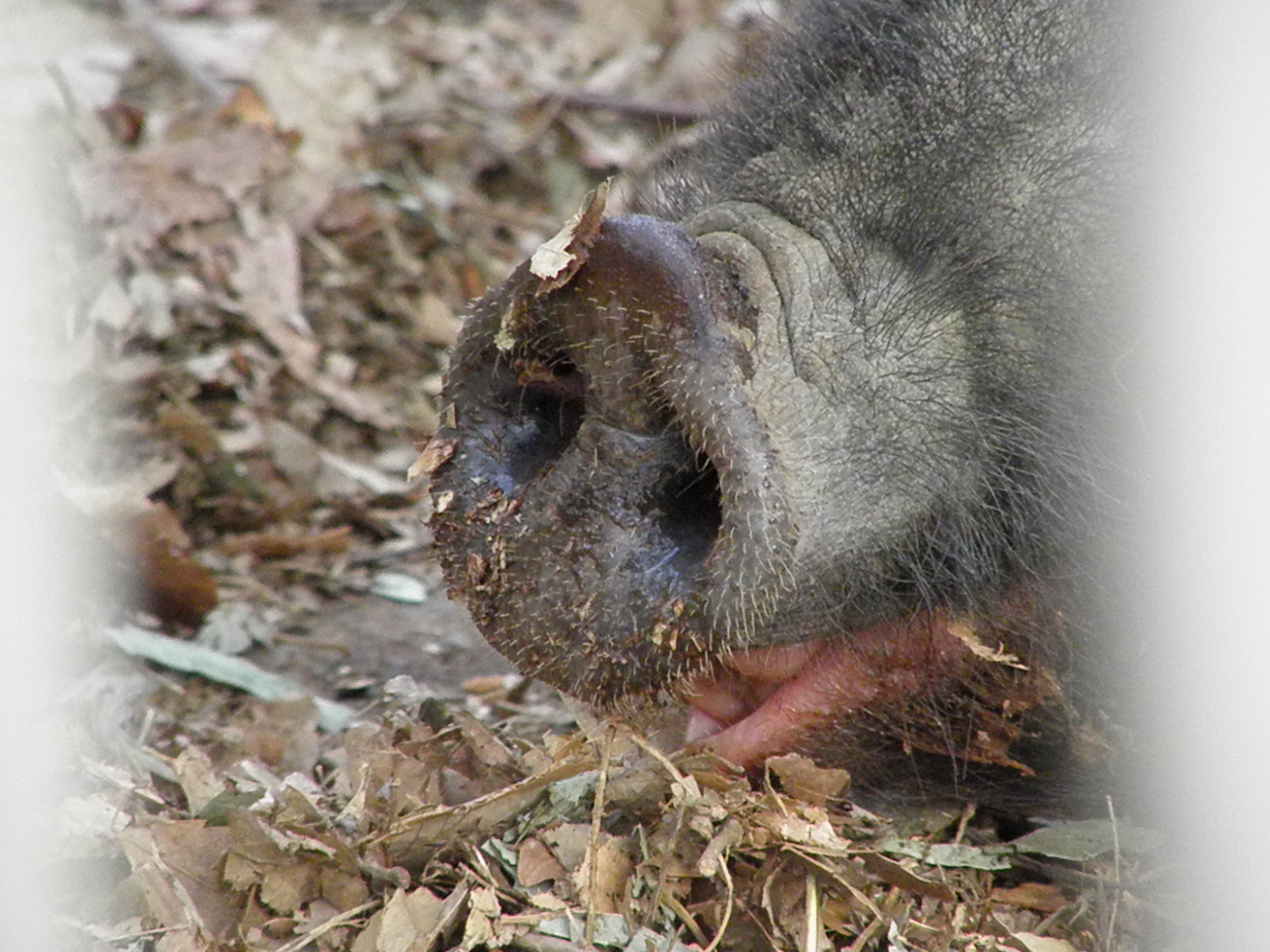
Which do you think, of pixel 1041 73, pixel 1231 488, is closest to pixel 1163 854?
pixel 1231 488

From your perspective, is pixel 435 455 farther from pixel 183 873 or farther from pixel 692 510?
pixel 183 873

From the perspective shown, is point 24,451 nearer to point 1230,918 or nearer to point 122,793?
point 122,793

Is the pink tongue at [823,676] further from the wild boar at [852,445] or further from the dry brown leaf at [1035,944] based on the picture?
the dry brown leaf at [1035,944]

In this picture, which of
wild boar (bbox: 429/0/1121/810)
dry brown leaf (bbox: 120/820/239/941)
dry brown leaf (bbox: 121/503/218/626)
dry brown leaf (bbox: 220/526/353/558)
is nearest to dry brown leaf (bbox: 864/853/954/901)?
wild boar (bbox: 429/0/1121/810)

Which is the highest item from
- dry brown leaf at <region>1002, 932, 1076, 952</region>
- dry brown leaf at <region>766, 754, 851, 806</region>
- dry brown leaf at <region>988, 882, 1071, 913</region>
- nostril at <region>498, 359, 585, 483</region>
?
nostril at <region>498, 359, 585, 483</region>

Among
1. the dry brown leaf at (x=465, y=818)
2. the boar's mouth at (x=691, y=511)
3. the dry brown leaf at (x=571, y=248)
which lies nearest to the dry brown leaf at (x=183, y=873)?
the dry brown leaf at (x=465, y=818)

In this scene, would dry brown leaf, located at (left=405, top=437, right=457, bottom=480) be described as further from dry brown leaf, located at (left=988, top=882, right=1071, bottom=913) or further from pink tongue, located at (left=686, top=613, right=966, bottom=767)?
dry brown leaf, located at (left=988, top=882, right=1071, bottom=913)

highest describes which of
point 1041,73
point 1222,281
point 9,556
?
point 1041,73
